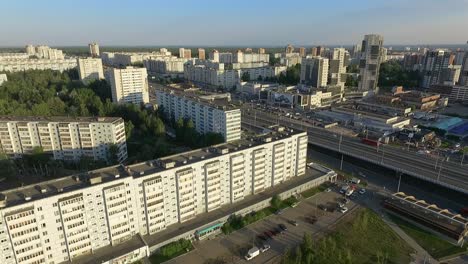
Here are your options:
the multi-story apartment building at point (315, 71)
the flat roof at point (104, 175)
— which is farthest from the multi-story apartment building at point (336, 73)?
the flat roof at point (104, 175)

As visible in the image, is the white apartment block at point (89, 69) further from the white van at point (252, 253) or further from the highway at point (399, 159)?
the white van at point (252, 253)

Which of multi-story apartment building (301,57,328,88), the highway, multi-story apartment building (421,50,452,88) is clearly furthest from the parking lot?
multi-story apartment building (421,50,452,88)

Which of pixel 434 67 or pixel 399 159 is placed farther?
pixel 434 67

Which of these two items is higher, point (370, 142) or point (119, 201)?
point (119, 201)

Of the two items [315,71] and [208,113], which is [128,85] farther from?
[315,71]

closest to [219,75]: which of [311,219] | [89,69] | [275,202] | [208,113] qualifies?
[89,69]

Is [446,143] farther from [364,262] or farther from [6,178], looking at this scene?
[6,178]

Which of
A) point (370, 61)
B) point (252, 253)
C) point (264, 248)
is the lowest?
point (264, 248)
